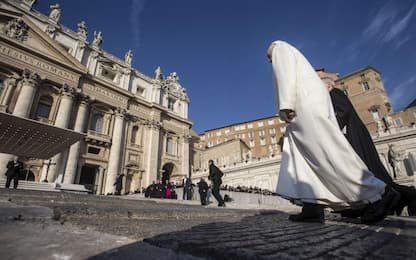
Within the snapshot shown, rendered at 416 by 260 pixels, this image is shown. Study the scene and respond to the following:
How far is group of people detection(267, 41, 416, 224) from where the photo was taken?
84.6 inches

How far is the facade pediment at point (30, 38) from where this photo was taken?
16844mm

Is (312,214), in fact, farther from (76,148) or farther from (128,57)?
(128,57)

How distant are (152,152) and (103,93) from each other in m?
9.07

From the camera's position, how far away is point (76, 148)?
1795 cm

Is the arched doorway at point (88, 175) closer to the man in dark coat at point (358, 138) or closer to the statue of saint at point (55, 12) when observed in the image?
the statue of saint at point (55, 12)

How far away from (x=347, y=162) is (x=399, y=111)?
39.6m

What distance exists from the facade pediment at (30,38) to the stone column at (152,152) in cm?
1060

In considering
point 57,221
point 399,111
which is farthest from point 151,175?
point 399,111

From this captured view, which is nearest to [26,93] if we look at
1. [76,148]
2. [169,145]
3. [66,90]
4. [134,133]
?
[66,90]

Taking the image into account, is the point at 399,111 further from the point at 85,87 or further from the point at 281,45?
the point at 85,87

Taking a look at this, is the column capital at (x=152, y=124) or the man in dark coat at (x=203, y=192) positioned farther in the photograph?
the column capital at (x=152, y=124)

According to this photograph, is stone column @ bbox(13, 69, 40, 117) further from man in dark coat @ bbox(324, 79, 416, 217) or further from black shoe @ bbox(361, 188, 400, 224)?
black shoe @ bbox(361, 188, 400, 224)

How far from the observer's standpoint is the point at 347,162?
2.18 metres

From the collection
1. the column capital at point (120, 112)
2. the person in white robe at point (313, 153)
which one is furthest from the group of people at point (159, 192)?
the person in white robe at point (313, 153)
